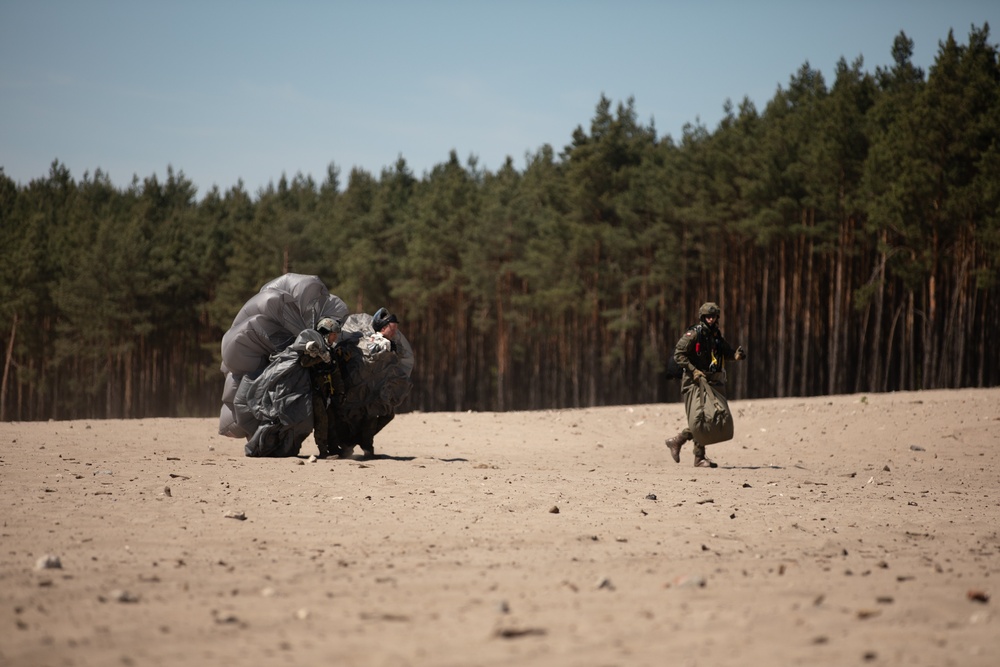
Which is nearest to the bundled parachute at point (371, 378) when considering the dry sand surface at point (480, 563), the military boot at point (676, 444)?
the dry sand surface at point (480, 563)

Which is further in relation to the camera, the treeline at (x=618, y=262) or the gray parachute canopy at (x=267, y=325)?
the treeline at (x=618, y=262)

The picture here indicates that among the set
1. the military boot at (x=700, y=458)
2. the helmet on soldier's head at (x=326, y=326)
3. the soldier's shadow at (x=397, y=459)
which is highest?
the helmet on soldier's head at (x=326, y=326)

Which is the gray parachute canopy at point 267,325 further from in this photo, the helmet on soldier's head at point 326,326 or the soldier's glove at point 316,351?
the soldier's glove at point 316,351

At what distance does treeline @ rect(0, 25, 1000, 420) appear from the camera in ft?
127

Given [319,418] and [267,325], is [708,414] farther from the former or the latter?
[267,325]

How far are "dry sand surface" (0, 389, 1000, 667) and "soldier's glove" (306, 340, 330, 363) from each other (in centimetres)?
143

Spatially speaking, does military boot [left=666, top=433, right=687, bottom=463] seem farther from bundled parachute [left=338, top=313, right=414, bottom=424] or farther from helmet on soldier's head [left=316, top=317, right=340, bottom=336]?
helmet on soldier's head [left=316, top=317, right=340, bottom=336]

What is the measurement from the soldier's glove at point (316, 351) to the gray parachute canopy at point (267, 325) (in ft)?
3.63

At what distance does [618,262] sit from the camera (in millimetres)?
56656

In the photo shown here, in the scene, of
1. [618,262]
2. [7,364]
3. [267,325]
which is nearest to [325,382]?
[267,325]

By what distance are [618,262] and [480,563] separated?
5045 cm

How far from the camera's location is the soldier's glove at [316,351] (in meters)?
13.0

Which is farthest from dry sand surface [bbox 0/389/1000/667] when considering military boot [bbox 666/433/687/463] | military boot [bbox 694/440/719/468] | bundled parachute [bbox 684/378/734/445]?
bundled parachute [bbox 684/378/734/445]

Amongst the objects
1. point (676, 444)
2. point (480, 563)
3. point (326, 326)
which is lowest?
point (480, 563)
